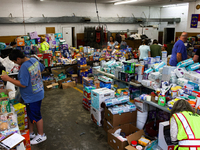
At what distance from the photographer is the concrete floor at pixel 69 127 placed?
3.52 metres

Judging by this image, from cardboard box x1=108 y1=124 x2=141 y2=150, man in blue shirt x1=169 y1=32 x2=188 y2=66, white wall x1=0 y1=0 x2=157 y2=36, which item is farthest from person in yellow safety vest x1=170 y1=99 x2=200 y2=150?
white wall x1=0 y1=0 x2=157 y2=36

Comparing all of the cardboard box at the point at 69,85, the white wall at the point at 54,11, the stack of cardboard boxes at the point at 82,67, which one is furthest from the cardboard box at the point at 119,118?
the white wall at the point at 54,11

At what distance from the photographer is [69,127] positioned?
4.18 metres

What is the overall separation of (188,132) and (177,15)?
13.7 meters

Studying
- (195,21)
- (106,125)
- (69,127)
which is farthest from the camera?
(195,21)

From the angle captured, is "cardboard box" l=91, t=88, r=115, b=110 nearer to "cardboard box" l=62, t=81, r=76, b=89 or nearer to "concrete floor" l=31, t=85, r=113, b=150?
"concrete floor" l=31, t=85, r=113, b=150

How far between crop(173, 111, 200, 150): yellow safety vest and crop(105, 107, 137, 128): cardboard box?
61.4 inches

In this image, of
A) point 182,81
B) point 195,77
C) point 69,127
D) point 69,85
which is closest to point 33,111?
point 69,127

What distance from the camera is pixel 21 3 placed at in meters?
9.23

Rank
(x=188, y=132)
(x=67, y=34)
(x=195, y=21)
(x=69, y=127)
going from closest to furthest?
(x=188, y=132) → (x=69, y=127) → (x=195, y=21) → (x=67, y=34)

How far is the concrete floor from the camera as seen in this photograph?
3.52 meters

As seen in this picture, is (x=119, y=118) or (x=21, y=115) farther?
(x=119, y=118)

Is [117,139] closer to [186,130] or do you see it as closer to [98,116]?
[98,116]

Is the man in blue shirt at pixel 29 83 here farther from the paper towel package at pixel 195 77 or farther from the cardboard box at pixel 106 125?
the paper towel package at pixel 195 77
